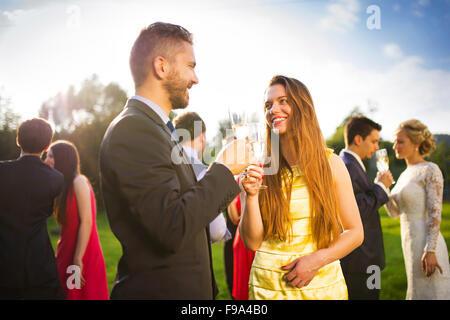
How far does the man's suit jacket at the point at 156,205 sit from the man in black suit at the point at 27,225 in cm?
210

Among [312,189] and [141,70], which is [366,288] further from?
[141,70]

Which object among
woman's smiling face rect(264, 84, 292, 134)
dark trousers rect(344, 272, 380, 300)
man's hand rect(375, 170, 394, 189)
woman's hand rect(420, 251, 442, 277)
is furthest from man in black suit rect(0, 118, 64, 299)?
woman's hand rect(420, 251, 442, 277)

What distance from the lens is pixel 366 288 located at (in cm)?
354

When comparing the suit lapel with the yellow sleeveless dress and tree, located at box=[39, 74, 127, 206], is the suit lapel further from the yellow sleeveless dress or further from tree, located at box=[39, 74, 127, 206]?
tree, located at box=[39, 74, 127, 206]

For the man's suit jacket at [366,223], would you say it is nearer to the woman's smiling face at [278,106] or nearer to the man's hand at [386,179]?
the man's hand at [386,179]

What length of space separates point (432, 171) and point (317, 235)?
272 centimetres

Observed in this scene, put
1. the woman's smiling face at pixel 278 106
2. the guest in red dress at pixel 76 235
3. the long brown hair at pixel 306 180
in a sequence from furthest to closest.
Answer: the guest in red dress at pixel 76 235 < the woman's smiling face at pixel 278 106 < the long brown hair at pixel 306 180

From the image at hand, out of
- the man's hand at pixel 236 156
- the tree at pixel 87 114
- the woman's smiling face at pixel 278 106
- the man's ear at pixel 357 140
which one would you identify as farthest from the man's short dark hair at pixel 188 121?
the tree at pixel 87 114

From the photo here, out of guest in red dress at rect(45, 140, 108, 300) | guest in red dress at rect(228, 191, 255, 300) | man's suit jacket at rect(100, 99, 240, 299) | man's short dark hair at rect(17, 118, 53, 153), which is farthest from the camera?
guest in red dress at rect(45, 140, 108, 300)

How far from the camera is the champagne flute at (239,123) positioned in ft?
5.70

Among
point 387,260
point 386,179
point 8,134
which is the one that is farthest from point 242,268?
point 8,134

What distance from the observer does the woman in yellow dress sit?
211 centimetres

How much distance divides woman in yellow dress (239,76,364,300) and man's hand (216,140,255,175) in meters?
0.42
